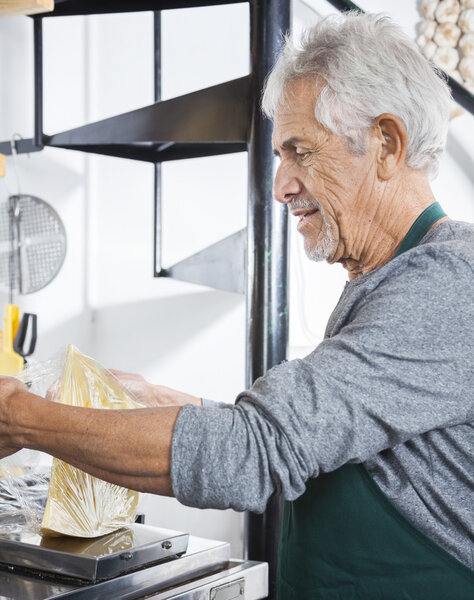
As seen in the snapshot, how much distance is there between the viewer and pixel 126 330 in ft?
8.75

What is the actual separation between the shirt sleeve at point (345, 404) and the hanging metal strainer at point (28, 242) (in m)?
1.71

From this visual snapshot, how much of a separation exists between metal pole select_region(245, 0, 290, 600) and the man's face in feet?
1.17

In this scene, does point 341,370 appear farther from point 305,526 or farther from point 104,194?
point 104,194

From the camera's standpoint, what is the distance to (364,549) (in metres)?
0.91

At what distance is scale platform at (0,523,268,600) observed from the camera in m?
0.88

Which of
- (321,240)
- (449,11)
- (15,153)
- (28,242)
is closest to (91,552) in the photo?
(321,240)

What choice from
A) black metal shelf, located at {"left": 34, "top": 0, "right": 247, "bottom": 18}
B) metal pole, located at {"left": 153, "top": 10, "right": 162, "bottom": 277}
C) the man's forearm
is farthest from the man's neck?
metal pole, located at {"left": 153, "top": 10, "right": 162, "bottom": 277}

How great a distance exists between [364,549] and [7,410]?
0.44m

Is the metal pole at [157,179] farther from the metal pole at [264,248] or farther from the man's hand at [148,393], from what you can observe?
the man's hand at [148,393]

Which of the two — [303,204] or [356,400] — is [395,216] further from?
[356,400]

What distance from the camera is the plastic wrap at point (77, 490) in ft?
3.15

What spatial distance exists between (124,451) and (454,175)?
6.12 feet

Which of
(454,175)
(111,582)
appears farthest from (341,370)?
(454,175)

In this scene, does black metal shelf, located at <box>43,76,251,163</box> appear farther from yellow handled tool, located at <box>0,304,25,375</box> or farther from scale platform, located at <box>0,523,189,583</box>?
scale platform, located at <box>0,523,189,583</box>
